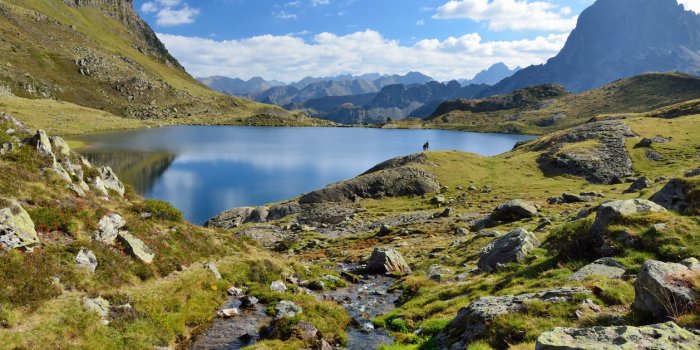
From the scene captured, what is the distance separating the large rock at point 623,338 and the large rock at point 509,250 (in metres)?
16.5

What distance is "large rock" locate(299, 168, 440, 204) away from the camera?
7812 cm

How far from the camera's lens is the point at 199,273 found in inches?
1114

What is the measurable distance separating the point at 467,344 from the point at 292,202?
64.1 m

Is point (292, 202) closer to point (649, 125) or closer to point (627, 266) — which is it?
point (627, 266)

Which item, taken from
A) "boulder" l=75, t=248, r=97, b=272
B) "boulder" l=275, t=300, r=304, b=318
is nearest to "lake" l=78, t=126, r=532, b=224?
"boulder" l=75, t=248, r=97, b=272

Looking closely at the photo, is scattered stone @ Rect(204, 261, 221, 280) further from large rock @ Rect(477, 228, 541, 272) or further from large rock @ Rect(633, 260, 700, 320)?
large rock @ Rect(633, 260, 700, 320)

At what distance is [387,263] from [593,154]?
2822 inches

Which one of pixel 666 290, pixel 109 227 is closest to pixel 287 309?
pixel 109 227

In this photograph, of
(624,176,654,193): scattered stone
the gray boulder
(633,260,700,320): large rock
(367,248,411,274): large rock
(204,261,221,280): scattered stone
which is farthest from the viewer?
(624,176,654,193): scattered stone

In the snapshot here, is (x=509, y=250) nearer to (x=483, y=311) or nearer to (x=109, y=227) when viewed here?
(x=483, y=311)

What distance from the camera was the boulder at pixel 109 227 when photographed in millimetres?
25547

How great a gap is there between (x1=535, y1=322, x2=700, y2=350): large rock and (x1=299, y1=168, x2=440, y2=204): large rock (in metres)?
66.4

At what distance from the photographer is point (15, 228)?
2089cm

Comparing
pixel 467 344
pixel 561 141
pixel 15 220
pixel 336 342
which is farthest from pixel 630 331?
pixel 561 141
